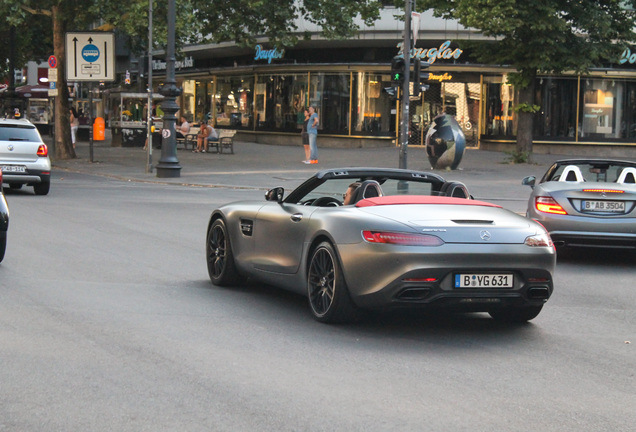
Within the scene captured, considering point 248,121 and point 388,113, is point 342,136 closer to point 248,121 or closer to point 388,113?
point 388,113

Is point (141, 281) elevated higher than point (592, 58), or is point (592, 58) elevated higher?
point (592, 58)

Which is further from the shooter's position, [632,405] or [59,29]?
[59,29]

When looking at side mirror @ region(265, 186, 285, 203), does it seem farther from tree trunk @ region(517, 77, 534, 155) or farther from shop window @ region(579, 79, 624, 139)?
shop window @ region(579, 79, 624, 139)

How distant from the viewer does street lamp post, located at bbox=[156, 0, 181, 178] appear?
26.6 meters

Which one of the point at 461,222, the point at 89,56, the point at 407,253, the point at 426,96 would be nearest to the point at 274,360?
the point at 407,253

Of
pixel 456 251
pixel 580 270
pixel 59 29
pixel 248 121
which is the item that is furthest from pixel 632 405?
pixel 248 121

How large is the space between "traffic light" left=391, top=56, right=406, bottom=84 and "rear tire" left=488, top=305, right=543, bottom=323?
18631 mm

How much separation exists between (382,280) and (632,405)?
2.07 m

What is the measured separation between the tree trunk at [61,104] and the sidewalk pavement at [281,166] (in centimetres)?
70

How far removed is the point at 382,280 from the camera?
716 centimetres

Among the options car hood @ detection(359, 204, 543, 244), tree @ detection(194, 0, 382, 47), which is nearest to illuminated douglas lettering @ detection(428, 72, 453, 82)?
tree @ detection(194, 0, 382, 47)

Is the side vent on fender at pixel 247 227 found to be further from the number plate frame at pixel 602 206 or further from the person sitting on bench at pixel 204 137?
the person sitting on bench at pixel 204 137

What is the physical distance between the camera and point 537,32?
3269 centimetres

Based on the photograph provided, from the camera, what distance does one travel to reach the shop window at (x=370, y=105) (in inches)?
1825
